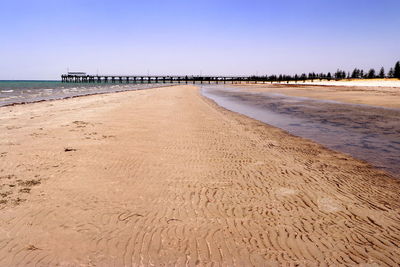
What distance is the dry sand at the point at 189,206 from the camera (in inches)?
133

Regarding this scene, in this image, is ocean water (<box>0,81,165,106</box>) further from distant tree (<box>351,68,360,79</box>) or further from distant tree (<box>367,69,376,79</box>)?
distant tree (<box>351,68,360,79</box>)

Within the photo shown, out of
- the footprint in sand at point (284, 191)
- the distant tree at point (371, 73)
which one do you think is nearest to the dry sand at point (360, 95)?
the footprint in sand at point (284, 191)

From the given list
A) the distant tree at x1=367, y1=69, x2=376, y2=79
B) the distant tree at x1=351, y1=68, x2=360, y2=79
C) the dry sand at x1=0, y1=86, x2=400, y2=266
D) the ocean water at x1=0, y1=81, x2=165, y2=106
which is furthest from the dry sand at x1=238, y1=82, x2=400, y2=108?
the distant tree at x1=351, y1=68, x2=360, y2=79

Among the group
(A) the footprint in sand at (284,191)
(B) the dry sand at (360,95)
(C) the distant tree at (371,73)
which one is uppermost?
(C) the distant tree at (371,73)

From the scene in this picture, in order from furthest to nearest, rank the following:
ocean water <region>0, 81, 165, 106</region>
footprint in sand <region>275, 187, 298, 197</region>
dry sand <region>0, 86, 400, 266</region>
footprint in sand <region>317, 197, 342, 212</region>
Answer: ocean water <region>0, 81, 165, 106</region> → footprint in sand <region>275, 187, 298, 197</region> → footprint in sand <region>317, 197, 342, 212</region> → dry sand <region>0, 86, 400, 266</region>

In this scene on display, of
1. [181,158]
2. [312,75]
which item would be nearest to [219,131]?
[181,158]

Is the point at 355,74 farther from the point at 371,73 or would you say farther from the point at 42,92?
the point at 42,92

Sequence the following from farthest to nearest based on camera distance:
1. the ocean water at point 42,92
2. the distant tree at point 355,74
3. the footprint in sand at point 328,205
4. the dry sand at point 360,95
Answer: the distant tree at point 355,74, the ocean water at point 42,92, the dry sand at point 360,95, the footprint in sand at point 328,205

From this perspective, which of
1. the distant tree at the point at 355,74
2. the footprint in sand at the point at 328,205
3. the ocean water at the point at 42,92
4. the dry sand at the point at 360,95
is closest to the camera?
the footprint in sand at the point at 328,205

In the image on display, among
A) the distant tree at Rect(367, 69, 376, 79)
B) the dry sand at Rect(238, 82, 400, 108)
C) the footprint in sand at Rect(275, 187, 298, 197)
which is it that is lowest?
the footprint in sand at Rect(275, 187, 298, 197)

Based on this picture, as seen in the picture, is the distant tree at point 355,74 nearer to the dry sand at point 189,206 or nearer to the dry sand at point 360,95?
the dry sand at point 360,95

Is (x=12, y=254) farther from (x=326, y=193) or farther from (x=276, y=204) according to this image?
(x=326, y=193)

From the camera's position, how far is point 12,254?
3254 mm

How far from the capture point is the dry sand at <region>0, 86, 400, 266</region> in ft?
11.1
